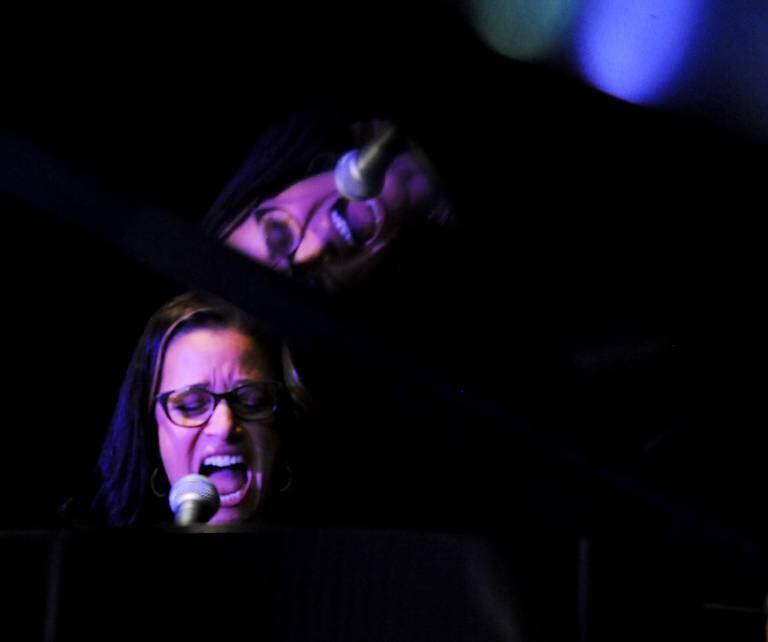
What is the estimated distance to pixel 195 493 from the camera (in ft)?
3.44

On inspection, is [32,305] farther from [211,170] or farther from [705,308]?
[705,308]

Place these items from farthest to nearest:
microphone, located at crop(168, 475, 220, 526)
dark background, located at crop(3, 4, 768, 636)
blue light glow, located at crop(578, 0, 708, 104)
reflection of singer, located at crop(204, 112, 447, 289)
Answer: reflection of singer, located at crop(204, 112, 447, 289), dark background, located at crop(3, 4, 768, 636), blue light glow, located at crop(578, 0, 708, 104), microphone, located at crop(168, 475, 220, 526)

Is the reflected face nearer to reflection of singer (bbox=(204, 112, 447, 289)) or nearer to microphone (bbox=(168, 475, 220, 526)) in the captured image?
reflection of singer (bbox=(204, 112, 447, 289))

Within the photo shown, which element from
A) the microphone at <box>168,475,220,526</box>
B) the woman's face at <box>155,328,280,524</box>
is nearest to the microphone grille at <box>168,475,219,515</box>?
the microphone at <box>168,475,220,526</box>

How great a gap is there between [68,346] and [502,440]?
1.11 meters

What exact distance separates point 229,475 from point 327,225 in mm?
551

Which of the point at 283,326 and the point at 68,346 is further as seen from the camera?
the point at 68,346

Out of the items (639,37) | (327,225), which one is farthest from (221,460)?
(639,37)

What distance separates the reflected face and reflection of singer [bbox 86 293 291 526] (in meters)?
0.19

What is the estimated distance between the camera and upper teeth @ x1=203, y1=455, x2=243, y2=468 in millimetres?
1727

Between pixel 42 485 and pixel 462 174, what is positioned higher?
pixel 462 174

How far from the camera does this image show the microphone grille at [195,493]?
41.0 inches

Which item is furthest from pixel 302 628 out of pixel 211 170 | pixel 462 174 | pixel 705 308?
pixel 705 308

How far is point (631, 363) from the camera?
2082mm
